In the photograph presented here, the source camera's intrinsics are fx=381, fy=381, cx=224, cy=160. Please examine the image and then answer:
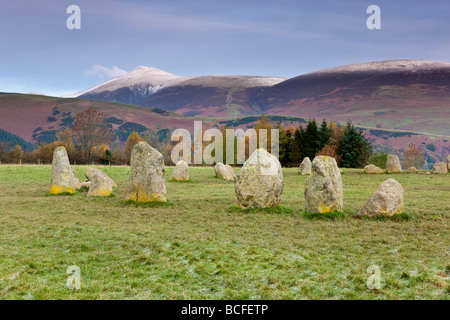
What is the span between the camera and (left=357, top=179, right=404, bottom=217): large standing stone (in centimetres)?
1390

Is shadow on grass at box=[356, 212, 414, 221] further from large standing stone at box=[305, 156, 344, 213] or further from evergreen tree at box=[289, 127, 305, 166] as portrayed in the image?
evergreen tree at box=[289, 127, 305, 166]

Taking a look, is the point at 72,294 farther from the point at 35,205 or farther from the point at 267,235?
the point at 35,205

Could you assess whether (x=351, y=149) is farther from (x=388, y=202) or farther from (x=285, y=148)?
(x=388, y=202)

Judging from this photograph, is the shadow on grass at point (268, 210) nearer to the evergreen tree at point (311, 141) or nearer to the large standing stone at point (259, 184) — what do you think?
the large standing stone at point (259, 184)

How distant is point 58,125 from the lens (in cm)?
13062

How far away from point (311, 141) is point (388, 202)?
45.4 metres

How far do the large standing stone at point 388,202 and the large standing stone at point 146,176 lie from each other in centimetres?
908

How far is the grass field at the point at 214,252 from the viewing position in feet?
22.1

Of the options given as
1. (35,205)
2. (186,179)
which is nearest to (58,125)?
(186,179)

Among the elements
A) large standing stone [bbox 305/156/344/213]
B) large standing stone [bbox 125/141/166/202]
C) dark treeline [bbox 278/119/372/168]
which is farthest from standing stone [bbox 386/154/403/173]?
large standing stone [bbox 125/141/166/202]

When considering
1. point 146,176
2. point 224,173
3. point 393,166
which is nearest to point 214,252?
point 146,176

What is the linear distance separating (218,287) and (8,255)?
534 cm

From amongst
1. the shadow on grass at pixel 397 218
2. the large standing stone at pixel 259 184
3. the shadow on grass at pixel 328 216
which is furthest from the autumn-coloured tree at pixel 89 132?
the shadow on grass at pixel 397 218
